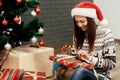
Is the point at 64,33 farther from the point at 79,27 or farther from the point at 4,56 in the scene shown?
the point at 79,27

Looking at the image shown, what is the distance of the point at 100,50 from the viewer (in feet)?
5.36

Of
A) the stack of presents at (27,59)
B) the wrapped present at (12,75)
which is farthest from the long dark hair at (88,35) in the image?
the stack of presents at (27,59)

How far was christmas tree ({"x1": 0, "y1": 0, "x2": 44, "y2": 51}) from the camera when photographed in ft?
7.18

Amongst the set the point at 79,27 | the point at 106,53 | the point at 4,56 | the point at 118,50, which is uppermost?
the point at 79,27

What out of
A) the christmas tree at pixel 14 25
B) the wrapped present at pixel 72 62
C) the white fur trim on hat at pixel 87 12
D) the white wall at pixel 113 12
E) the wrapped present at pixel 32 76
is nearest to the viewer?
the wrapped present at pixel 72 62

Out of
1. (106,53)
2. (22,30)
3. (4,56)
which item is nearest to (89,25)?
(106,53)

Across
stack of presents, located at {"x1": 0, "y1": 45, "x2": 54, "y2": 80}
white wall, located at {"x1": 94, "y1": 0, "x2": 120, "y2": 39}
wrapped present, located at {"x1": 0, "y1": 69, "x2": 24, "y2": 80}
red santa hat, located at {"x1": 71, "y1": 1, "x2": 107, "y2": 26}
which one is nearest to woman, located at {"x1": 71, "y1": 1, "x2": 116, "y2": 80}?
red santa hat, located at {"x1": 71, "y1": 1, "x2": 107, "y2": 26}

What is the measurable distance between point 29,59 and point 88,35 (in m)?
0.83

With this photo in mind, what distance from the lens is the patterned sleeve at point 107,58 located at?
155 cm

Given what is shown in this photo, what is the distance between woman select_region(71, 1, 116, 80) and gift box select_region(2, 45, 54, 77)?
2.18 feet

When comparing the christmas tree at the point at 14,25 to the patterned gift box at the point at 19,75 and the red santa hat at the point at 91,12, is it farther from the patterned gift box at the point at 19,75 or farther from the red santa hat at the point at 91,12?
the red santa hat at the point at 91,12

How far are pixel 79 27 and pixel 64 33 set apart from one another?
2.01 meters

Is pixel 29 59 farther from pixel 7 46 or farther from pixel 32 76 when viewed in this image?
pixel 32 76

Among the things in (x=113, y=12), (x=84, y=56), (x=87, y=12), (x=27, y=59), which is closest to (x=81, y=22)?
(x=87, y=12)
